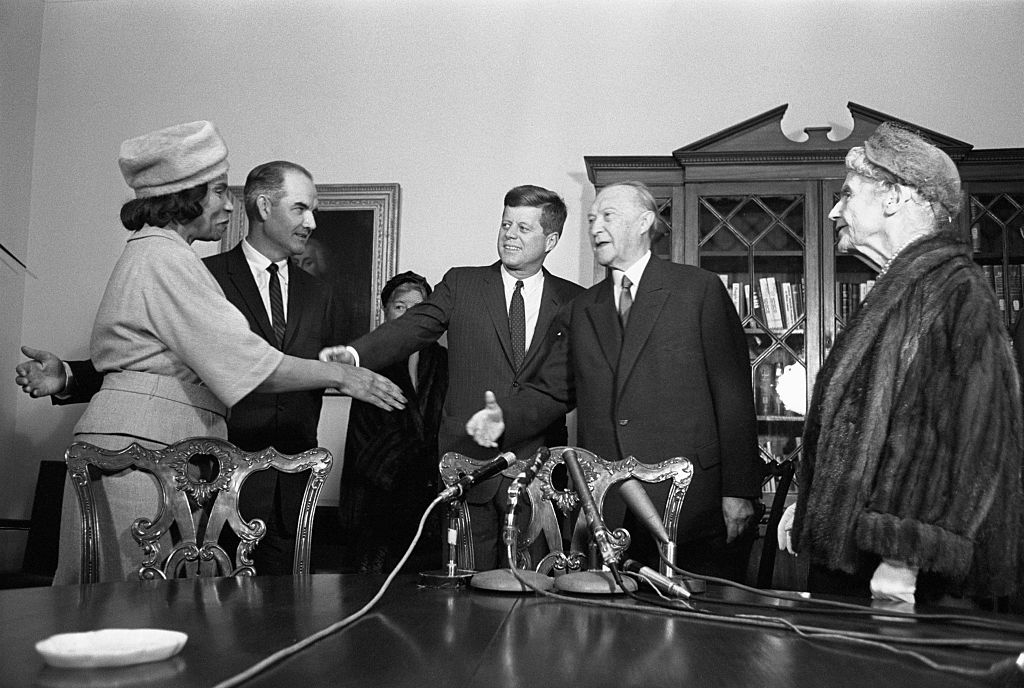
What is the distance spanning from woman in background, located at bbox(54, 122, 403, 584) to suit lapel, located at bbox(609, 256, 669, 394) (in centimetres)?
98

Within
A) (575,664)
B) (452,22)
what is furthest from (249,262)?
(575,664)

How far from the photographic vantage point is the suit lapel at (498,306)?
343 cm

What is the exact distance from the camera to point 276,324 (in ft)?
11.3

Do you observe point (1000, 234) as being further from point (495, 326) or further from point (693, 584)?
point (693, 584)

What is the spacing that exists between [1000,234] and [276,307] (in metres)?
2.86

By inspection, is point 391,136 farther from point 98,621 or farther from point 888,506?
point 98,621

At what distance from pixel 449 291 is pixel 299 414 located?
2.22ft

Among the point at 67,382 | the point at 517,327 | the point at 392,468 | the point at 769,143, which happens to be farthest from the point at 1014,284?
the point at 67,382

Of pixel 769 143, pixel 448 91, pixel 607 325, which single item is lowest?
pixel 607 325

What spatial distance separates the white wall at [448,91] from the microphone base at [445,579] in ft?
9.76

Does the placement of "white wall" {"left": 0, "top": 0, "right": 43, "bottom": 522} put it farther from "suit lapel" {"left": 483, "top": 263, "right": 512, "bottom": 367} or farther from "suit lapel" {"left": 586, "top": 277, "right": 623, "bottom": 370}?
"suit lapel" {"left": 586, "top": 277, "right": 623, "bottom": 370}

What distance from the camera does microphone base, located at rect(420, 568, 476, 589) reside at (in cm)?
178

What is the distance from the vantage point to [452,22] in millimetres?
5016

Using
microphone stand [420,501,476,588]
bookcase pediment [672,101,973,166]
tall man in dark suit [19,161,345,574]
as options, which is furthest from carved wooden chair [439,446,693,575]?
bookcase pediment [672,101,973,166]
